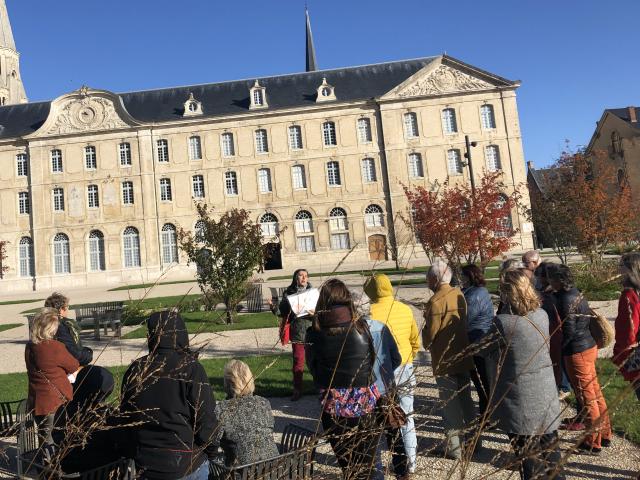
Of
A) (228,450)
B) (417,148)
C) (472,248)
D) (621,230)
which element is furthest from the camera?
(417,148)

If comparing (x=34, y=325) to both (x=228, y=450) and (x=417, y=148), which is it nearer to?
(x=228, y=450)

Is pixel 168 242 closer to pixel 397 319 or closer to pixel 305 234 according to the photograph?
pixel 305 234

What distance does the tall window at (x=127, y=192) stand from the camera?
1329 inches

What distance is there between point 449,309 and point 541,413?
1138mm

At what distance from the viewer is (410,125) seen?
32.6 meters

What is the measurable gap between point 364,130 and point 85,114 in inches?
763

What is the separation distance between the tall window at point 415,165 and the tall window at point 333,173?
4.83 metres

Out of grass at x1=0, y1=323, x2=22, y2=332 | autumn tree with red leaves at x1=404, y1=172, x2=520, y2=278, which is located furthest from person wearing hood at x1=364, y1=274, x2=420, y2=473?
grass at x1=0, y1=323, x2=22, y2=332

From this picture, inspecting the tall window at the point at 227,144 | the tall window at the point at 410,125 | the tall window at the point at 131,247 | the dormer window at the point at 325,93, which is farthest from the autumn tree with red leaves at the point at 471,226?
the tall window at the point at 131,247

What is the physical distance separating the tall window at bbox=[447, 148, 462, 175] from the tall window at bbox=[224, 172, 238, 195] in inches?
562

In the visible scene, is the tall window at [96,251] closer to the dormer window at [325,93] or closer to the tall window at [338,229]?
the tall window at [338,229]

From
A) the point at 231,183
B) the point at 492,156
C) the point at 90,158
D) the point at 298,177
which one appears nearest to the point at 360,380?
the point at 298,177

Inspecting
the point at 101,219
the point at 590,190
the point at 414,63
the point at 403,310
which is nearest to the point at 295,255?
the point at 101,219

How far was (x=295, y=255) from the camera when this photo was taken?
Answer: 108ft
